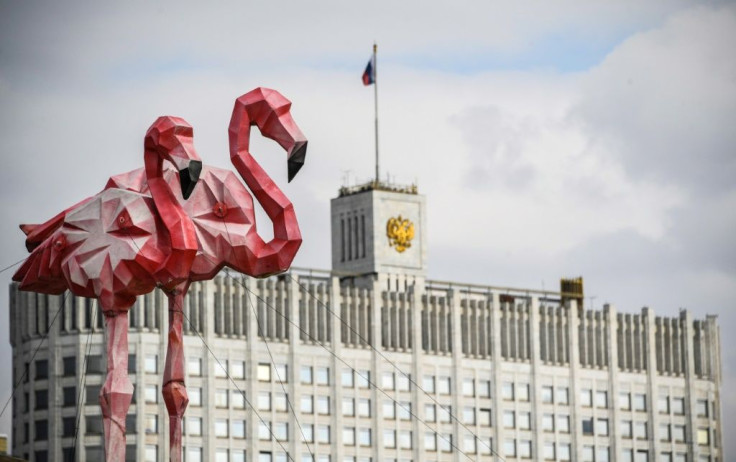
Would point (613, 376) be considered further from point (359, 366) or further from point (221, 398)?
point (221, 398)

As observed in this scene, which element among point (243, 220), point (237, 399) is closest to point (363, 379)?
point (237, 399)

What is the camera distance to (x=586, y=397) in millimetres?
197375

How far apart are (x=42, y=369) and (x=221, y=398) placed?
466 inches

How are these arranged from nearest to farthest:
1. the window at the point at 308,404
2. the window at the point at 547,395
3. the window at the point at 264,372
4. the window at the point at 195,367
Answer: the window at the point at 195,367 → the window at the point at 264,372 → the window at the point at 308,404 → the window at the point at 547,395

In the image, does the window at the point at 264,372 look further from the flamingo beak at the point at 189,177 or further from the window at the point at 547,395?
the flamingo beak at the point at 189,177

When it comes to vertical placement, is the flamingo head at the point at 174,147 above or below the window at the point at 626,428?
above

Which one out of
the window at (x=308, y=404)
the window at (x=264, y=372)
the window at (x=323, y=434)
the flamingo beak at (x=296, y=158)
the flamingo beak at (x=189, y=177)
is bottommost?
the window at (x=323, y=434)

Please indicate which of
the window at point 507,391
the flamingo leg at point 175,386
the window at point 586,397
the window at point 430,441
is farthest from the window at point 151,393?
the flamingo leg at point 175,386

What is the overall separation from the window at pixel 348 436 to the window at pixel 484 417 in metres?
10.9

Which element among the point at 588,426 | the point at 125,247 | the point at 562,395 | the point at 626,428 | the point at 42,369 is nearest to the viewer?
the point at 125,247

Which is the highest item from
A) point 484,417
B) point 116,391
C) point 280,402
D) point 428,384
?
point 428,384

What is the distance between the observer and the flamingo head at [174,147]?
101 metres

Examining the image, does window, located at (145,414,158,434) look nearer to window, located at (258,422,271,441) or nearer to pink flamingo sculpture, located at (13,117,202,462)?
window, located at (258,422,271,441)

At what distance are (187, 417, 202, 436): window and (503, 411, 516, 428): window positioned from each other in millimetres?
25824
